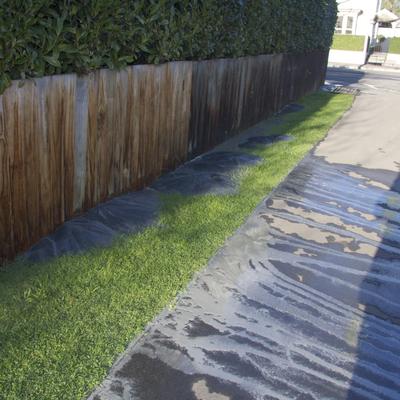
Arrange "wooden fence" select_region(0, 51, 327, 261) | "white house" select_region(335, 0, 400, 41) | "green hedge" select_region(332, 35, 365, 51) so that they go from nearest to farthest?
"wooden fence" select_region(0, 51, 327, 261) < "green hedge" select_region(332, 35, 365, 51) < "white house" select_region(335, 0, 400, 41)

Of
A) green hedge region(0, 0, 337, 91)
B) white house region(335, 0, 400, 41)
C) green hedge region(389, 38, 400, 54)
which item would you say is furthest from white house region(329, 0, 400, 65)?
green hedge region(0, 0, 337, 91)

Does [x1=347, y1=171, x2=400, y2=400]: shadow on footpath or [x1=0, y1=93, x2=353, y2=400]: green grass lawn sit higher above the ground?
[x1=0, y1=93, x2=353, y2=400]: green grass lawn

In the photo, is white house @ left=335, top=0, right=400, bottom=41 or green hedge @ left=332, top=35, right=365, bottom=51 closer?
green hedge @ left=332, top=35, right=365, bottom=51

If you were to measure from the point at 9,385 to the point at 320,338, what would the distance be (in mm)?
2071

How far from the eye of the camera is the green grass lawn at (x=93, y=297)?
2875 millimetres

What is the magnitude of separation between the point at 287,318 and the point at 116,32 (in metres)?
3.28

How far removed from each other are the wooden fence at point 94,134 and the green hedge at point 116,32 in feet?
0.54

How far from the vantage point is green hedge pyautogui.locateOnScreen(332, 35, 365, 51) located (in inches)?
1666

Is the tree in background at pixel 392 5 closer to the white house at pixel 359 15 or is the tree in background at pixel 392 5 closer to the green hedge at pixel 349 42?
the white house at pixel 359 15

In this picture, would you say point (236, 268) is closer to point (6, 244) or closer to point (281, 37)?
point (6, 244)

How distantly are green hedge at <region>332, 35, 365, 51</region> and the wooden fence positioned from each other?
37.4 meters

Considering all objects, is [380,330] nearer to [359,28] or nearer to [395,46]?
[359,28]

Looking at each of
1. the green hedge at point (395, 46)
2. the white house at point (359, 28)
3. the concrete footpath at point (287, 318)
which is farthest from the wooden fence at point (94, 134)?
the green hedge at point (395, 46)

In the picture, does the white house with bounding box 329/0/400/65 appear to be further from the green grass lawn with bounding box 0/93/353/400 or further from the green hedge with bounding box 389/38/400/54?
the green grass lawn with bounding box 0/93/353/400
